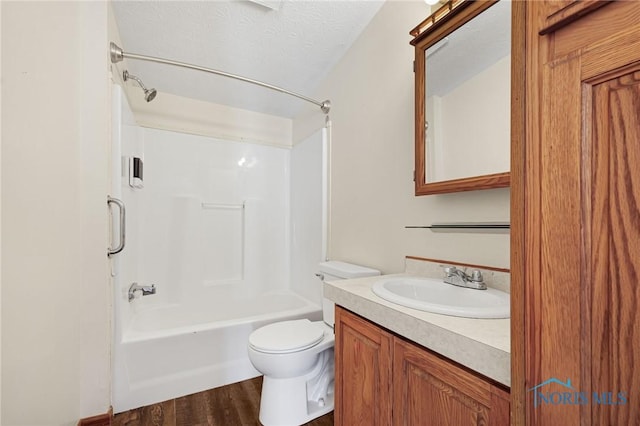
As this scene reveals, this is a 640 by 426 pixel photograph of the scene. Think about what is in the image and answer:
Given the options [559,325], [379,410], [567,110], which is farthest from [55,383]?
[567,110]

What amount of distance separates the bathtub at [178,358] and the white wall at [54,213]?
18 cm

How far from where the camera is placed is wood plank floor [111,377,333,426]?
4.80 feet

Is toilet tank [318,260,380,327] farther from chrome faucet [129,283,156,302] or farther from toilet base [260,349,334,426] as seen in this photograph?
chrome faucet [129,283,156,302]

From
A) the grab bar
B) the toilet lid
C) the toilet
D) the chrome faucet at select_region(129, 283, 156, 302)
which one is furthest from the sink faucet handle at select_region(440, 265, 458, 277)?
the chrome faucet at select_region(129, 283, 156, 302)

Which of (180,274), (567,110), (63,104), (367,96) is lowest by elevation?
(180,274)

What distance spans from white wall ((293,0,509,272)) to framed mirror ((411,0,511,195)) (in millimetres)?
97

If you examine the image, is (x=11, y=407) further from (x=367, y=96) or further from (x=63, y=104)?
(x=367, y=96)

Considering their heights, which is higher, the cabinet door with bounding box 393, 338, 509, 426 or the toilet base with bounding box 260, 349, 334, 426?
the cabinet door with bounding box 393, 338, 509, 426

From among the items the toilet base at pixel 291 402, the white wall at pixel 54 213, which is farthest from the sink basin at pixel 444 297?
the white wall at pixel 54 213

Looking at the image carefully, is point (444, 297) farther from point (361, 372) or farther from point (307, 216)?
point (307, 216)

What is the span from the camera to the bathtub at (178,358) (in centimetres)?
157

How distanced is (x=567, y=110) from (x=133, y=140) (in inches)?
99.6

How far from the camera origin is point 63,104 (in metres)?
1.25

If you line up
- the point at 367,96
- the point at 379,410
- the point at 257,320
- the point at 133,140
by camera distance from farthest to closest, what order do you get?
the point at 133,140 < the point at 257,320 < the point at 367,96 < the point at 379,410
